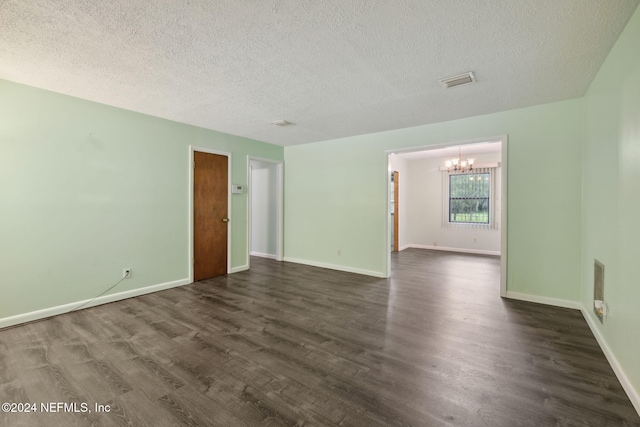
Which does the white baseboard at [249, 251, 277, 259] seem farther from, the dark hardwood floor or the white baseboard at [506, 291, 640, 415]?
the white baseboard at [506, 291, 640, 415]

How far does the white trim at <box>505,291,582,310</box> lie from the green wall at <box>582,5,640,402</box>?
58 centimetres

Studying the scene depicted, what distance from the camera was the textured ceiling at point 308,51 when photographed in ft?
6.01

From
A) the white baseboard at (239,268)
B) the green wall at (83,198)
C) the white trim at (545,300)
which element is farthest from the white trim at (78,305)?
the white trim at (545,300)

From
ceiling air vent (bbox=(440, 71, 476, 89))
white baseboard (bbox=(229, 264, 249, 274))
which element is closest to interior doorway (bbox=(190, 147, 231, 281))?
white baseboard (bbox=(229, 264, 249, 274))

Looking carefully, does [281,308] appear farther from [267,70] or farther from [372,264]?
[267,70]

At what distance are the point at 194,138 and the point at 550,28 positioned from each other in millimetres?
4504

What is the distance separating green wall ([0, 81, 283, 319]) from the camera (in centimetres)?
295

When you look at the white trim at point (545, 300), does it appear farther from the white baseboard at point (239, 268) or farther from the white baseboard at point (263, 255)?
the white baseboard at point (263, 255)

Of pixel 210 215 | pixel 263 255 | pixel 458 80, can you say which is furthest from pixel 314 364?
pixel 263 255

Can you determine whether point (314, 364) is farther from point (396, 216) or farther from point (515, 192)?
point (396, 216)

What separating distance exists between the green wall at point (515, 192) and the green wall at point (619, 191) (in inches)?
20.9

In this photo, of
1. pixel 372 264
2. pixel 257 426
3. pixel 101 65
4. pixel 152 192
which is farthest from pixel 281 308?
pixel 101 65

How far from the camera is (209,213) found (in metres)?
4.79

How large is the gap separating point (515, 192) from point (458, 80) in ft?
6.16
